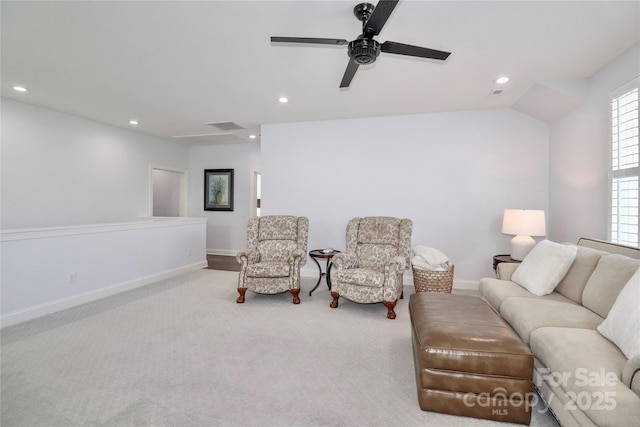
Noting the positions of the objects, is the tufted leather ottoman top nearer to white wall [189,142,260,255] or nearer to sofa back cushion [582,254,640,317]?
sofa back cushion [582,254,640,317]

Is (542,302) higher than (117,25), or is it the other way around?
(117,25)

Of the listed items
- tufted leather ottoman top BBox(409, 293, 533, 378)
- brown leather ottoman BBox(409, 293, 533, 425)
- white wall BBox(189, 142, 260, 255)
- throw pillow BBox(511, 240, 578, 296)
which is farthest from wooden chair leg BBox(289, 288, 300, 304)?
white wall BBox(189, 142, 260, 255)

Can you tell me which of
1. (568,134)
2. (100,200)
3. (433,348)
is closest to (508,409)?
(433,348)

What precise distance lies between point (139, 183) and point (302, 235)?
395cm

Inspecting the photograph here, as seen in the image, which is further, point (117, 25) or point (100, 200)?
point (100, 200)

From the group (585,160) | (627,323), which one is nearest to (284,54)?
(627,323)

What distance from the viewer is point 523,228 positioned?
353 cm

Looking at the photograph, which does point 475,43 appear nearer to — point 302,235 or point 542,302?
point 542,302

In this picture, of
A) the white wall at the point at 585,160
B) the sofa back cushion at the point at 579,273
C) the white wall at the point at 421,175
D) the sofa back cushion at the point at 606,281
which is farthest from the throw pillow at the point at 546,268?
the white wall at the point at 421,175

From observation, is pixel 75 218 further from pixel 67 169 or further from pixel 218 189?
pixel 218 189

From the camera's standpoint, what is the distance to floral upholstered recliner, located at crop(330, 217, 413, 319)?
132 inches

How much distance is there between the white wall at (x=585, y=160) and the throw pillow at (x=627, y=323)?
1883 millimetres

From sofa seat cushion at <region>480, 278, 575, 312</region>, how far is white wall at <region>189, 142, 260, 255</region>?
5.31 metres

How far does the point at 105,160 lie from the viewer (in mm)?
5414
